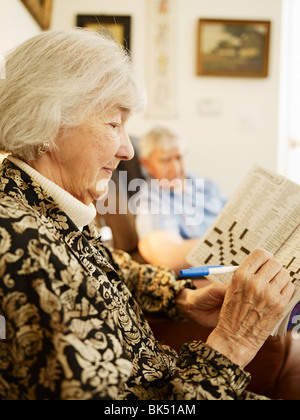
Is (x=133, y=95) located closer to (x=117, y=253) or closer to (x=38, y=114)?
(x=38, y=114)

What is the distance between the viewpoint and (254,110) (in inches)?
115

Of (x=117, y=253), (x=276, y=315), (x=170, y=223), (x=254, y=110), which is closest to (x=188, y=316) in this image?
(x=117, y=253)

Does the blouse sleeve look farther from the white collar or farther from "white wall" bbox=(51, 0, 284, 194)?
"white wall" bbox=(51, 0, 284, 194)

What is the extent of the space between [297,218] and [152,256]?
82 centimetres

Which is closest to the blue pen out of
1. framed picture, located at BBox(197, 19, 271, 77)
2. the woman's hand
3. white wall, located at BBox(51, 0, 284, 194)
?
the woman's hand

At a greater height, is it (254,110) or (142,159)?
(254,110)

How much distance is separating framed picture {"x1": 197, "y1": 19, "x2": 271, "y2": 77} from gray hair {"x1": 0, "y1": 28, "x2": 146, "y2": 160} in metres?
2.25

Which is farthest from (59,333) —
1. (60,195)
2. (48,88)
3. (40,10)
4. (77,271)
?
(40,10)

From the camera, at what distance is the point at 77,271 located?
61cm

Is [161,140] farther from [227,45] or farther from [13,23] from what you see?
[227,45]

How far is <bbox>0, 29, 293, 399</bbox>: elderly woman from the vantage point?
57 centimetres

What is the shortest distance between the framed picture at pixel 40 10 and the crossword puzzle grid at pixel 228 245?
121 cm

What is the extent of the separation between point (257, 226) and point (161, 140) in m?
1.36

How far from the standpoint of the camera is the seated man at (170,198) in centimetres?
183
